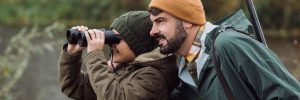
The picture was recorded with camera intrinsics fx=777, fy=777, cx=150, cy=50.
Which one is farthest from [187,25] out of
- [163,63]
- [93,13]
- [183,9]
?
[93,13]

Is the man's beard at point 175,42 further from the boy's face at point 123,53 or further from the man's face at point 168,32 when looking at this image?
the boy's face at point 123,53

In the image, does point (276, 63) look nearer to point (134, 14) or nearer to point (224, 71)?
point (224, 71)

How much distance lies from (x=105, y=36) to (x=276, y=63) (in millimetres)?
716

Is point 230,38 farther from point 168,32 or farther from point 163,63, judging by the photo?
point 163,63

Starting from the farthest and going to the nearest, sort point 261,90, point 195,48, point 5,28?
point 5,28
point 195,48
point 261,90

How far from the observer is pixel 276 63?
263 centimetres

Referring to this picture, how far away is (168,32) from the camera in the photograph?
2.83 meters

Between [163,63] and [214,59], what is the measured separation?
35 centimetres

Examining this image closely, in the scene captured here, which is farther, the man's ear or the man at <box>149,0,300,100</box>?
the man's ear

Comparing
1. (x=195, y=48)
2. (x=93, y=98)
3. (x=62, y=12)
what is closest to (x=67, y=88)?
(x=93, y=98)

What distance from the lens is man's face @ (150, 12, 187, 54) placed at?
9.27 ft

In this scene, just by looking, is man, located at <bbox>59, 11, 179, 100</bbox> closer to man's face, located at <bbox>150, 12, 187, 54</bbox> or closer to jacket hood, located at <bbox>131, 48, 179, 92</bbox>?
jacket hood, located at <bbox>131, 48, 179, 92</bbox>

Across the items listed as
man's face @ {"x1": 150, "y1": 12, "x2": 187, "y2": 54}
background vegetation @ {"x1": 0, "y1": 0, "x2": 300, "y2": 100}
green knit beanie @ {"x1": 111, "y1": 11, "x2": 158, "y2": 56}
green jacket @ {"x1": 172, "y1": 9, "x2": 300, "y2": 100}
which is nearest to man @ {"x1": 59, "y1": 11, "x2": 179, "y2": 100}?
green knit beanie @ {"x1": 111, "y1": 11, "x2": 158, "y2": 56}

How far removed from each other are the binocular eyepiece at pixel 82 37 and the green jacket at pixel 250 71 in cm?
45
